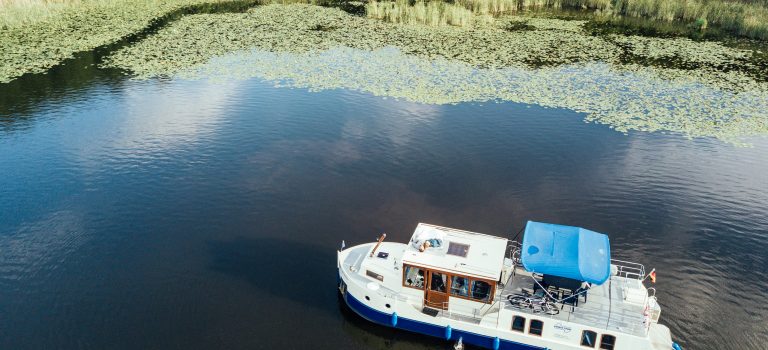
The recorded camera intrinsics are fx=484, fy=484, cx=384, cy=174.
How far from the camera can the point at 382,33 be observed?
7562 centimetres

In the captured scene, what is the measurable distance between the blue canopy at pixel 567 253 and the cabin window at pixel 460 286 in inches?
120

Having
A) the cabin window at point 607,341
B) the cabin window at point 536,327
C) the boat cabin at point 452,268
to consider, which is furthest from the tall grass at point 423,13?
the cabin window at point 607,341

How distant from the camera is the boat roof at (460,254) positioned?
23.2 meters

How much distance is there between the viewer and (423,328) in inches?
940

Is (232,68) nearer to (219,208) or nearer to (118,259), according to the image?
(219,208)

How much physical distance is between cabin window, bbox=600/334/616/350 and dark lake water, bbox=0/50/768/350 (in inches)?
183

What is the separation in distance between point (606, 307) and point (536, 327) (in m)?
3.51

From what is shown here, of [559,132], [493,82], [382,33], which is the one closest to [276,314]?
[559,132]

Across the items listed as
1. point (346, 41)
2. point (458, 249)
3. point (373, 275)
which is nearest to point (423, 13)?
point (346, 41)

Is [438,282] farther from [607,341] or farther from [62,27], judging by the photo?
[62,27]

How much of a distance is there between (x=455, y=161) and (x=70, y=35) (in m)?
64.7

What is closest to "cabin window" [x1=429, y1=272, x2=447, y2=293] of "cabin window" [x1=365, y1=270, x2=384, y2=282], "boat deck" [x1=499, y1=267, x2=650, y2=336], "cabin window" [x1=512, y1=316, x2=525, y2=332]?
"cabin window" [x1=365, y1=270, x2=384, y2=282]

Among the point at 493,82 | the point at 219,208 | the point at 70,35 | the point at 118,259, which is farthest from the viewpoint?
the point at 70,35

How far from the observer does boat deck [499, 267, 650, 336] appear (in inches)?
873
